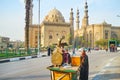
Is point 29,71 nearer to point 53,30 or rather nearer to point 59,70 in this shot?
point 59,70

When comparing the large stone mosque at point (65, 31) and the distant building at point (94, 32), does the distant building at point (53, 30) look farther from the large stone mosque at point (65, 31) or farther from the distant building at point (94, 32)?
the distant building at point (94, 32)

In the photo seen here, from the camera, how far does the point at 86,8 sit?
97.9 m

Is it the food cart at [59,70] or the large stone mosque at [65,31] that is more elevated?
the large stone mosque at [65,31]

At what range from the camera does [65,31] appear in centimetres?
10169

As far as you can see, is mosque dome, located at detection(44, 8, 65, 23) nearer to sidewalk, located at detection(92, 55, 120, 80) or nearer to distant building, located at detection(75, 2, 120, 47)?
distant building, located at detection(75, 2, 120, 47)

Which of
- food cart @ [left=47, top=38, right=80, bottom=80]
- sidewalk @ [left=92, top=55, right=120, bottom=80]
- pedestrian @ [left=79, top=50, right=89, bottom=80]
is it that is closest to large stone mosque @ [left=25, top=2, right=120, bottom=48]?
sidewalk @ [left=92, top=55, right=120, bottom=80]

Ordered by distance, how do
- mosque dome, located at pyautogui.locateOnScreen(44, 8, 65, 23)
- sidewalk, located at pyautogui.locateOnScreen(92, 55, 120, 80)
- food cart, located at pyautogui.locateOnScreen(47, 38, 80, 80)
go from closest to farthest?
food cart, located at pyautogui.locateOnScreen(47, 38, 80, 80), sidewalk, located at pyautogui.locateOnScreen(92, 55, 120, 80), mosque dome, located at pyautogui.locateOnScreen(44, 8, 65, 23)

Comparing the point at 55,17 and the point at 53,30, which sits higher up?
the point at 55,17

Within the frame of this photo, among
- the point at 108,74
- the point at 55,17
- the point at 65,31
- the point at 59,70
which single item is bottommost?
the point at 108,74

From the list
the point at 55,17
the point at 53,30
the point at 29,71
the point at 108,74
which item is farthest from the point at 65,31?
A: the point at 108,74

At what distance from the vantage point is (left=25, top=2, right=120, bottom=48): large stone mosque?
326 ft

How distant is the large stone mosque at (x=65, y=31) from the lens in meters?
99.5

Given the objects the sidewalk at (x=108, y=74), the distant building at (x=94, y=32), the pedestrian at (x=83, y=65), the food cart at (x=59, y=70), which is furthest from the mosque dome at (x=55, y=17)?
the food cart at (x=59, y=70)

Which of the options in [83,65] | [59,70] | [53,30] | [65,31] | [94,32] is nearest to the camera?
[59,70]
